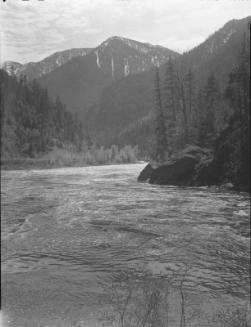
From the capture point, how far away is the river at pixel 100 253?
256 inches

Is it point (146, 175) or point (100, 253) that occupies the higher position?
point (146, 175)

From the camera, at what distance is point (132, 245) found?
436 inches

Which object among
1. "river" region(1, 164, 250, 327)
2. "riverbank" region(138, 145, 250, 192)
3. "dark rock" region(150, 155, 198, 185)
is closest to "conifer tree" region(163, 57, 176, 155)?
"riverbank" region(138, 145, 250, 192)

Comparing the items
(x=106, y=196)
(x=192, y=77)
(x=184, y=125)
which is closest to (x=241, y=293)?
(x=106, y=196)

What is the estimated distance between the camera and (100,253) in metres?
10.1

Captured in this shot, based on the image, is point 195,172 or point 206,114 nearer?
point 195,172

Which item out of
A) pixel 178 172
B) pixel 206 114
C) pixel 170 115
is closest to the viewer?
pixel 178 172

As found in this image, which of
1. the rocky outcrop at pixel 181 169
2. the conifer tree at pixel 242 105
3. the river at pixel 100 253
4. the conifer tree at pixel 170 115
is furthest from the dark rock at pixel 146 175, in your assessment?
the river at pixel 100 253

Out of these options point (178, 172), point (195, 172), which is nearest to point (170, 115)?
point (178, 172)

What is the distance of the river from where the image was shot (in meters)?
6.51

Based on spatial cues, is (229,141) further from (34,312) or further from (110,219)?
(34,312)

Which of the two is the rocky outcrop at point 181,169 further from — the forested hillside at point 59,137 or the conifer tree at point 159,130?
the forested hillside at point 59,137

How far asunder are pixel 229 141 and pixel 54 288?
24.6 meters

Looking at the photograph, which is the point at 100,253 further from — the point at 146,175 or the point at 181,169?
the point at 146,175
